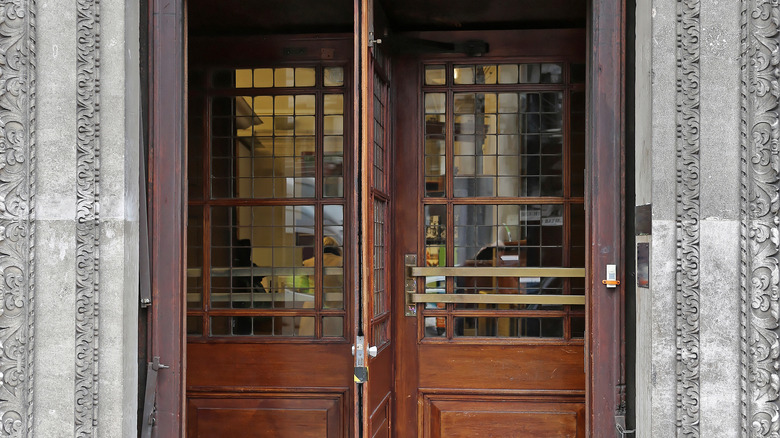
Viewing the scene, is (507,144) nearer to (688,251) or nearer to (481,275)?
(481,275)

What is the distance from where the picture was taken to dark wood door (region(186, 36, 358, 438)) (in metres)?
5.19

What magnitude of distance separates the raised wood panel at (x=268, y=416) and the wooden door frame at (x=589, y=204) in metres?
1.72

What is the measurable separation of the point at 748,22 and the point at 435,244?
2767 millimetres

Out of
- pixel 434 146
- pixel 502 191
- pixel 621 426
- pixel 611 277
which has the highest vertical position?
pixel 434 146

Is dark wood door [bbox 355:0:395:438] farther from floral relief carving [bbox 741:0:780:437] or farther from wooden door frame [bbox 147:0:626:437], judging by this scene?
floral relief carving [bbox 741:0:780:437]

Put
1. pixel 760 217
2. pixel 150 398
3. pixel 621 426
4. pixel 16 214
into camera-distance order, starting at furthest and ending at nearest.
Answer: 1. pixel 150 398
2. pixel 621 426
3. pixel 16 214
4. pixel 760 217

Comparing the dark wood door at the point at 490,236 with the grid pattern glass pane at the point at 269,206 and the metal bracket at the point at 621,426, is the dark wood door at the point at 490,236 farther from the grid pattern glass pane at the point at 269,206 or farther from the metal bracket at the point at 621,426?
the metal bracket at the point at 621,426

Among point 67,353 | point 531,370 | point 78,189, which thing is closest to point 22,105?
point 78,189

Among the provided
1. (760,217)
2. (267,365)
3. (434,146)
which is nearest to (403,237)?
(434,146)

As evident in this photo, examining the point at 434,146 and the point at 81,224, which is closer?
the point at 81,224

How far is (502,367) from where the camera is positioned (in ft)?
16.5

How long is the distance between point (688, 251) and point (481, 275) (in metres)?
2.12

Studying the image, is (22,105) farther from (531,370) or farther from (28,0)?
(531,370)

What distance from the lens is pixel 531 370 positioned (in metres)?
5.00
